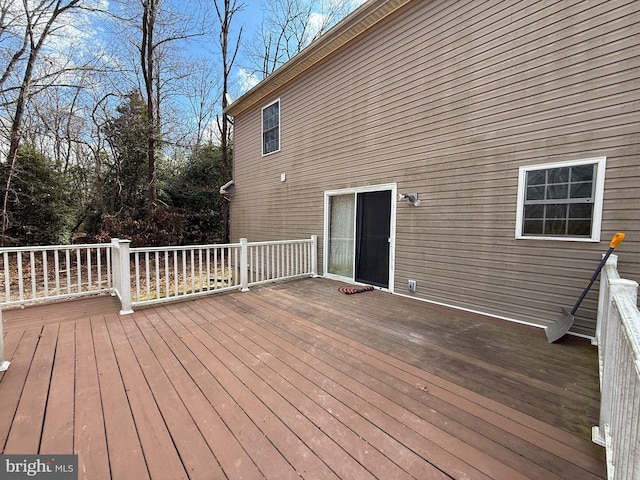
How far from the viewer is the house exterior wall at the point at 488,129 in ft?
9.41

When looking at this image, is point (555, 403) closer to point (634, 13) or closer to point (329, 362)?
point (329, 362)

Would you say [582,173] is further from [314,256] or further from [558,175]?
[314,256]

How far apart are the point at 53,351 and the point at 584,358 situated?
4961 millimetres

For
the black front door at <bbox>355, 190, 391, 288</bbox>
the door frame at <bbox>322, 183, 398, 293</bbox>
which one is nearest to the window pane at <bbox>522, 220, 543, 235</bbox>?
the door frame at <bbox>322, 183, 398, 293</bbox>

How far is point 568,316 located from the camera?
2.98 meters

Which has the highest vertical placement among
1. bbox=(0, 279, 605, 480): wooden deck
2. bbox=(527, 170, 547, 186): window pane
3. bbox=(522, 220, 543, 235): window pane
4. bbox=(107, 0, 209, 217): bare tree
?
bbox=(107, 0, 209, 217): bare tree

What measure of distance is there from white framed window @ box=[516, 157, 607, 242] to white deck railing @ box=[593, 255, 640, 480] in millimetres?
1967

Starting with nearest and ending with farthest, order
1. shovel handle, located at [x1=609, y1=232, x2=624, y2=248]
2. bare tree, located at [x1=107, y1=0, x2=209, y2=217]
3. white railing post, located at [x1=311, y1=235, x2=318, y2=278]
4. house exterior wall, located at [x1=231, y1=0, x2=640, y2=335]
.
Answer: shovel handle, located at [x1=609, y1=232, x2=624, y2=248], house exterior wall, located at [x1=231, y1=0, x2=640, y2=335], white railing post, located at [x1=311, y1=235, x2=318, y2=278], bare tree, located at [x1=107, y1=0, x2=209, y2=217]

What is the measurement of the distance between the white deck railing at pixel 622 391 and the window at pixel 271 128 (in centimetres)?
704

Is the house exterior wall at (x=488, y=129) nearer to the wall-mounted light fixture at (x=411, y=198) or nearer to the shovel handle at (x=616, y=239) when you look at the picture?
the wall-mounted light fixture at (x=411, y=198)

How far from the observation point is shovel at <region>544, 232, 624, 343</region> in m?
2.70

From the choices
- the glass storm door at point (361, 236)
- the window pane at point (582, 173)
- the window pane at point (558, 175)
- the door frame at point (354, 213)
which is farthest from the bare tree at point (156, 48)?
the window pane at point (582, 173)

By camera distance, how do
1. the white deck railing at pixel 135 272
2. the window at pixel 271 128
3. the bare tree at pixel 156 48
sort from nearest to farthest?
the white deck railing at pixel 135 272 < the window at pixel 271 128 < the bare tree at pixel 156 48

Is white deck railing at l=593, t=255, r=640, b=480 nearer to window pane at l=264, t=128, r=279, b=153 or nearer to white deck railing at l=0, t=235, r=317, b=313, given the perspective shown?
white deck railing at l=0, t=235, r=317, b=313
